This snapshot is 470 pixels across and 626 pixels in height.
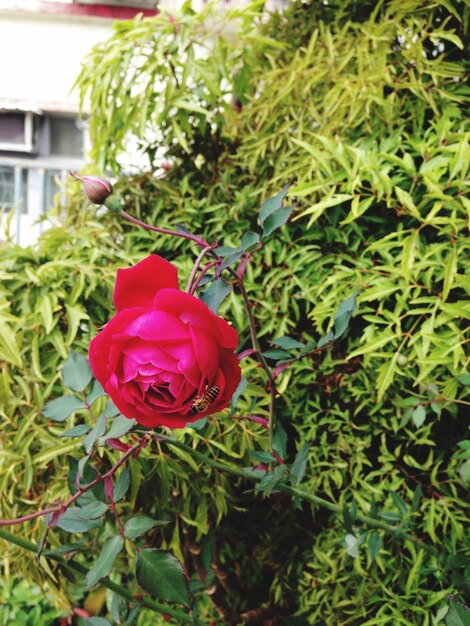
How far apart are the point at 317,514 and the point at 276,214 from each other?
23.3 inches

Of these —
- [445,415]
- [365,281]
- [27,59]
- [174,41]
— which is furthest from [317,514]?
[27,59]

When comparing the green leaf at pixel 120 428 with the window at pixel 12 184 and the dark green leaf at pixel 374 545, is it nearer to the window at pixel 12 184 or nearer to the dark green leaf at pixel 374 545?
the dark green leaf at pixel 374 545

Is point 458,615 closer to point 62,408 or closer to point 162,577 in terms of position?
point 162,577

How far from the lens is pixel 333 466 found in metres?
0.82

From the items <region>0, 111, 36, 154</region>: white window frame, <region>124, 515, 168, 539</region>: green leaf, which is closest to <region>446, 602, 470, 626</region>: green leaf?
<region>124, 515, 168, 539</region>: green leaf

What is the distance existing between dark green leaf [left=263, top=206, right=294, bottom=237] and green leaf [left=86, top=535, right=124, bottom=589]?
0.27 metres

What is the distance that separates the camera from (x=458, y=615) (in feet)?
1.49

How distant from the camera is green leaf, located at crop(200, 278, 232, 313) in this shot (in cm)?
42

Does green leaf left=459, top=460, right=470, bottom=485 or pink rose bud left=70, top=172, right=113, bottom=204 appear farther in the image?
green leaf left=459, top=460, right=470, bottom=485

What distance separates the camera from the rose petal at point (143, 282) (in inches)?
15.3

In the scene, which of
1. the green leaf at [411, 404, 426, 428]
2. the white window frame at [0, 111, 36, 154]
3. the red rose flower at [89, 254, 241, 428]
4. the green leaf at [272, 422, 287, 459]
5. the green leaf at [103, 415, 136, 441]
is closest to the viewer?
the red rose flower at [89, 254, 241, 428]

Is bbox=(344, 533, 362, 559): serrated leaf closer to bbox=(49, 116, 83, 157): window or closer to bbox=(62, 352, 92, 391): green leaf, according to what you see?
bbox=(62, 352, 92, 391): green leaf

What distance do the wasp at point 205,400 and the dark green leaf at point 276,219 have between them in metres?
0.15

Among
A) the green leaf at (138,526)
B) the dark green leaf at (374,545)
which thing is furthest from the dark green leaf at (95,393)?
the dark green leaf at (374,545)
